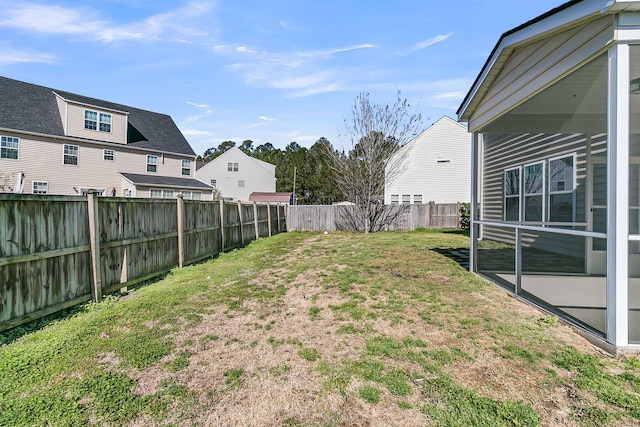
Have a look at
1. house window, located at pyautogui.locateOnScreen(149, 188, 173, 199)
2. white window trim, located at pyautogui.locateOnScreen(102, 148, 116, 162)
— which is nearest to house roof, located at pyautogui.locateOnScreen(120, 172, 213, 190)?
house window, located at pyautogui.locateOnScreen(149, 188, 173, 199)

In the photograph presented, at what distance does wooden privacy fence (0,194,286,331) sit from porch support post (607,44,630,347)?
18.8 ft

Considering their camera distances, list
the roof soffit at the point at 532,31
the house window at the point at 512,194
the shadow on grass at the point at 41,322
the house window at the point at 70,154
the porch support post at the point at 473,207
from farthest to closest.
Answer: the house window at the point at 70,154, the house window at the point at 512,194, the porch support post at the point at 473,207, the shadow on grass at the point at 41,322, the roof soffit at the point at 532,31

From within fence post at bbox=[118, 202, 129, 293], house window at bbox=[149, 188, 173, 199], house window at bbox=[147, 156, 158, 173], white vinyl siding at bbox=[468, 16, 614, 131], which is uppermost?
house window at bbox=[147, 156, 158, 173]

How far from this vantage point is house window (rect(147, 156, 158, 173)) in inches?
846

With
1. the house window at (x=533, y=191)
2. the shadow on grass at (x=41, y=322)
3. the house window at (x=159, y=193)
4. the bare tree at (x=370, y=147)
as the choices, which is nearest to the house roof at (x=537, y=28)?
the house window at (x=533, y=191)

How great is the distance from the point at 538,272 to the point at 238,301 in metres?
5.45

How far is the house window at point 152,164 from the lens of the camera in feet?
70.5

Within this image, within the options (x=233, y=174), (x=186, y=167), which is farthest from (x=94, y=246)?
(x=233, y=174)

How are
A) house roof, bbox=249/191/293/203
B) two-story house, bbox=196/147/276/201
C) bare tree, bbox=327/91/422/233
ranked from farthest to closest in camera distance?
two-story house, bbox=196/147/276/201, house roof, bbox=249/191/293/203, bare tree, bbox=327/91/422/233

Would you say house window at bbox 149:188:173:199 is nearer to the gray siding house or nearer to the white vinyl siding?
the gray siding house

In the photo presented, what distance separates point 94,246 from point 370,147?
42.8 ft

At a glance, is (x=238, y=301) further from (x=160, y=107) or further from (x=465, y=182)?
(x=160, y=107)

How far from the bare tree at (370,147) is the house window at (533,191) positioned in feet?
24.8

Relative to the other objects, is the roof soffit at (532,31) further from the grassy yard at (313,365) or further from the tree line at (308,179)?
the tree line at (308,179)
